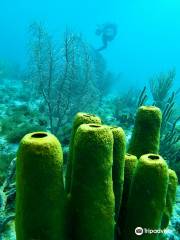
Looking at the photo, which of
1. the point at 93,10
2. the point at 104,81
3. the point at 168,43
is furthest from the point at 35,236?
the point at 168,43

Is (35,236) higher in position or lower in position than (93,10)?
lower

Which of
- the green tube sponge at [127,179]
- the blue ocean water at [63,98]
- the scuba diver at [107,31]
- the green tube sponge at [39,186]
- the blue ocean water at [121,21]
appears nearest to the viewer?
the green tube sponge at [39,186]

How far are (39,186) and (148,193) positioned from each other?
0.95 m

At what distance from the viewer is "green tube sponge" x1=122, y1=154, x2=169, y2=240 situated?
8.62 feet

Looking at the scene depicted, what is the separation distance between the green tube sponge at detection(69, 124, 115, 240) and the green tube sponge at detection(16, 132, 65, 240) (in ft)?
0.54

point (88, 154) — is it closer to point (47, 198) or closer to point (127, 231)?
point (47, 198)

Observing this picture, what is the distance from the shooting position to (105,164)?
2412mm

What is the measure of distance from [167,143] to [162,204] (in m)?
5.48

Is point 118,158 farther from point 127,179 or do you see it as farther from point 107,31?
point 107,31

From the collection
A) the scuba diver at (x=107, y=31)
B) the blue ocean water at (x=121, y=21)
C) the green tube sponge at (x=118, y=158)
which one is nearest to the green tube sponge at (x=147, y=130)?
the green tube sponge at (x=118, y=158)

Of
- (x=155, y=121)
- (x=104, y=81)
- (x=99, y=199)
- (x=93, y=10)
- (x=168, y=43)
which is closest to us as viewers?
(x=99, y=199)

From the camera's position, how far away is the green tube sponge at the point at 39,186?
2223mm

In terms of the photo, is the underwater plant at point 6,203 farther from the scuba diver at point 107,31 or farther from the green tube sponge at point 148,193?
the scuba diver at point 107,31

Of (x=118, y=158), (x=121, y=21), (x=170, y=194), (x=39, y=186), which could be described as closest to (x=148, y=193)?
(x=118, y=158)
